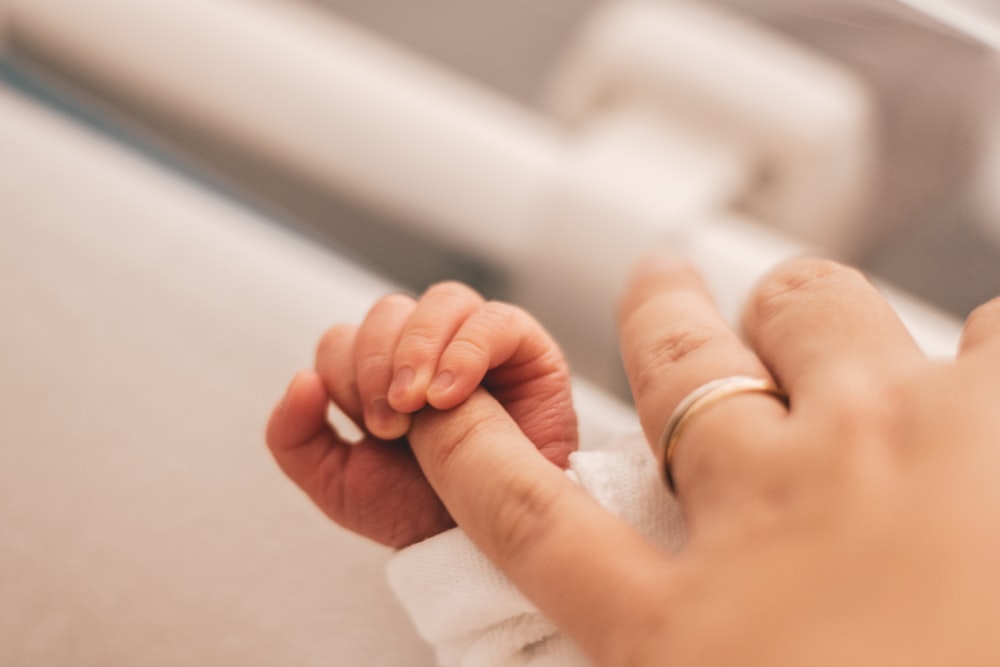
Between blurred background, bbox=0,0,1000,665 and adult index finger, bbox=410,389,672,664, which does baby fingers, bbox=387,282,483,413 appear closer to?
adult index finger, bbox=410,389,672,664

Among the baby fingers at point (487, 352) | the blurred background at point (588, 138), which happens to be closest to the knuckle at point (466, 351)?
the baby fingers at point (487, 352)

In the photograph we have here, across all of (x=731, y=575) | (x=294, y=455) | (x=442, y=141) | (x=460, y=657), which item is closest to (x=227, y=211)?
(x=442, y=141)

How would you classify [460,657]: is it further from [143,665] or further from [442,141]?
[442,141]

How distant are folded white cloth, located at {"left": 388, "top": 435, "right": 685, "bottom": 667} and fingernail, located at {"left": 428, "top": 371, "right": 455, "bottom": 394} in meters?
0.06

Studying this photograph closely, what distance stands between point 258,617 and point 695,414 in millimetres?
278

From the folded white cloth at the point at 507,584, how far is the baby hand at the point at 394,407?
36 millimetres

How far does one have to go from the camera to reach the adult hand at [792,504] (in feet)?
0.87

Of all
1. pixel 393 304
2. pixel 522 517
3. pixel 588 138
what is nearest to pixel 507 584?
pixel 522 517

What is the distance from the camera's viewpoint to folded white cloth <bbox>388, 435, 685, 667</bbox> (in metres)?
0.38

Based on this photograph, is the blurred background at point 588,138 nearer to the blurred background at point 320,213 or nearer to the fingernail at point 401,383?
the blurred background at point 320,213

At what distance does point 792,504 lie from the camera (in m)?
0.30

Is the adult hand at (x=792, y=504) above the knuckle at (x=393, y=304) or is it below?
above

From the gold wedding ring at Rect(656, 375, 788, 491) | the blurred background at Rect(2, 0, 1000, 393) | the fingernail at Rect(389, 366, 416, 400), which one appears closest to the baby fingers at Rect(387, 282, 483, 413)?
the fingernail at Rect(389, 366, 416, 400)

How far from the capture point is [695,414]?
0.35 m
